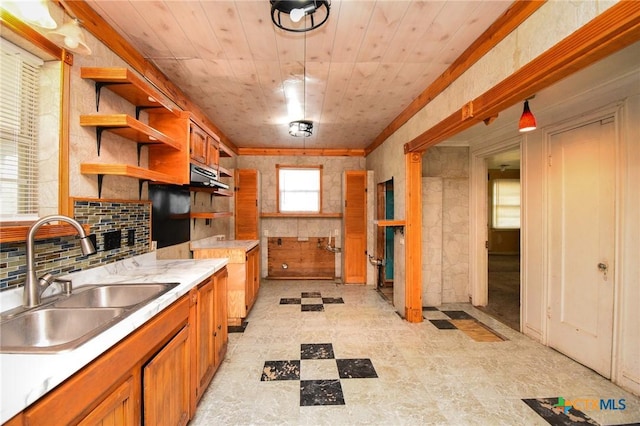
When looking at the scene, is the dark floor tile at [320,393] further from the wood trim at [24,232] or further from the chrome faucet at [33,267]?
the wood trim at [24,232]

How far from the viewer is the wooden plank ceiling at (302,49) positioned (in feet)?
5.86

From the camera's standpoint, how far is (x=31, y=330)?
1239mm

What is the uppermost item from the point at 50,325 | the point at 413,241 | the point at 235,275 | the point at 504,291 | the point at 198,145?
the point at 198,145

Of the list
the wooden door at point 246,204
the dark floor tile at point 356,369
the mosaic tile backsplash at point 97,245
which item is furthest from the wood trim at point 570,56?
the wooden door at point 246,204

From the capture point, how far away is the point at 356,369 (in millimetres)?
2418

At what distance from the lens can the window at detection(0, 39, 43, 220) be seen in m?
1.34

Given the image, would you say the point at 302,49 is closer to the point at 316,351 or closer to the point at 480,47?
the point at 480,47

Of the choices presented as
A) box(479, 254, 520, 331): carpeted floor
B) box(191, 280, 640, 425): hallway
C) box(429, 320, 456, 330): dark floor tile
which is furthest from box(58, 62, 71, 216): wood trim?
box(479, 254, 520, 331): carpeted floor

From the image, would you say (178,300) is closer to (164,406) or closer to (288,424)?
(164,406)

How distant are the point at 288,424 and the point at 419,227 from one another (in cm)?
250

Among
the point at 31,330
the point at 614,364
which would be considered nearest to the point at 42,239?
the point at 31,330

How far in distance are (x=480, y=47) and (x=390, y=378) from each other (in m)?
2.66

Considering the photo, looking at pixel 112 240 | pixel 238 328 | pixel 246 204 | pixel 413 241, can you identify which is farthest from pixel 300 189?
pixel 112 240

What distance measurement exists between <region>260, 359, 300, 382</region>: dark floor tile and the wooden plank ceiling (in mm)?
2647
